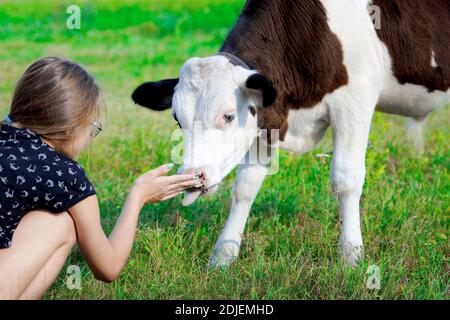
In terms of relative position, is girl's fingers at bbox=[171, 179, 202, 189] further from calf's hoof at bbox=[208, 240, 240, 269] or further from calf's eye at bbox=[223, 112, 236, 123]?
calf's hoof at bbox=[208, 240, 240, 269]

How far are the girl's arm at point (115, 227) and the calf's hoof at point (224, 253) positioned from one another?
875mm

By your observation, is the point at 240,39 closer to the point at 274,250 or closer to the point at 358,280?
the point at 274,250

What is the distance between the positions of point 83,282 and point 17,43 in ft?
35.4

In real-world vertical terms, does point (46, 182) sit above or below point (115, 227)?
above

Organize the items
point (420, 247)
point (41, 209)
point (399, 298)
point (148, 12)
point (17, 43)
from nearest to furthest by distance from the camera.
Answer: point (41, 209) < point (399, 298) < point (420, 247) < point (17, 43) < point (148, 12)

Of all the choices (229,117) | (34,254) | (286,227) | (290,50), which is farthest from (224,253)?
(34,254)

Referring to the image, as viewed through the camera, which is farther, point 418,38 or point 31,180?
point 418,38

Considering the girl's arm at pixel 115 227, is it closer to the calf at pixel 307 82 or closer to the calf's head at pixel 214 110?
the calf's head at pixel 214 110

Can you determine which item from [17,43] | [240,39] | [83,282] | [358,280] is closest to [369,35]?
[240,39]

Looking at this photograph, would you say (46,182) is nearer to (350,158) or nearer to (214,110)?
(214,110)

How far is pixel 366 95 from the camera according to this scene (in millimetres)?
4340

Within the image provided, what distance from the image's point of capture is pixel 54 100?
3.03 metres

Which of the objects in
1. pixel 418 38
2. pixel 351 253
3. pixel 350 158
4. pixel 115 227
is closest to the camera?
pixel 115 227

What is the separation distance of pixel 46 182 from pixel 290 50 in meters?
1.94
